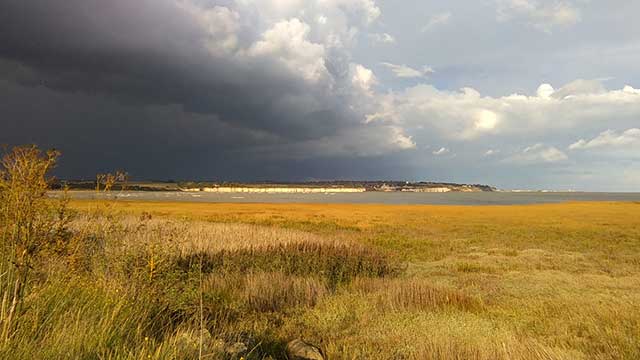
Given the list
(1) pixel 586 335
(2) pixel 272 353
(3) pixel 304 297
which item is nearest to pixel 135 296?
(2) pixel 272 353

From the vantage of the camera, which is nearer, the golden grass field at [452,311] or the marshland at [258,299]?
the marshland at [258,299]

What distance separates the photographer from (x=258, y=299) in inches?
428

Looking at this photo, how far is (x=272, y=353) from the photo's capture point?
723 cm

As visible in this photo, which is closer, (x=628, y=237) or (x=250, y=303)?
(x=250, y=303)

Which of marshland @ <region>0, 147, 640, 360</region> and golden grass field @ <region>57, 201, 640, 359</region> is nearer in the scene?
marshland @ <region>0, 147, 640, 360</region>

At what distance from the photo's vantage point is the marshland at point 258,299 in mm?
5165

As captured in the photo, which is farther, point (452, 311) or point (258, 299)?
point (258, 299)

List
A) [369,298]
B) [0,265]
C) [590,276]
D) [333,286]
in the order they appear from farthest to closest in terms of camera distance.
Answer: [590,276] → [333,286] → [369,298] → [0,265]

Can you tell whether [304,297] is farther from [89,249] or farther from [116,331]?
[116,331]

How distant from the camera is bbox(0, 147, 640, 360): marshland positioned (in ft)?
16.9

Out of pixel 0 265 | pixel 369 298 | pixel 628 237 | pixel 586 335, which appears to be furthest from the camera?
pixel 628 237

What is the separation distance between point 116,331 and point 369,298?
7172 millimetres

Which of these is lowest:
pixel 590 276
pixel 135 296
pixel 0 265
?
pixel 590 276

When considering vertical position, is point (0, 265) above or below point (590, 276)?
above
